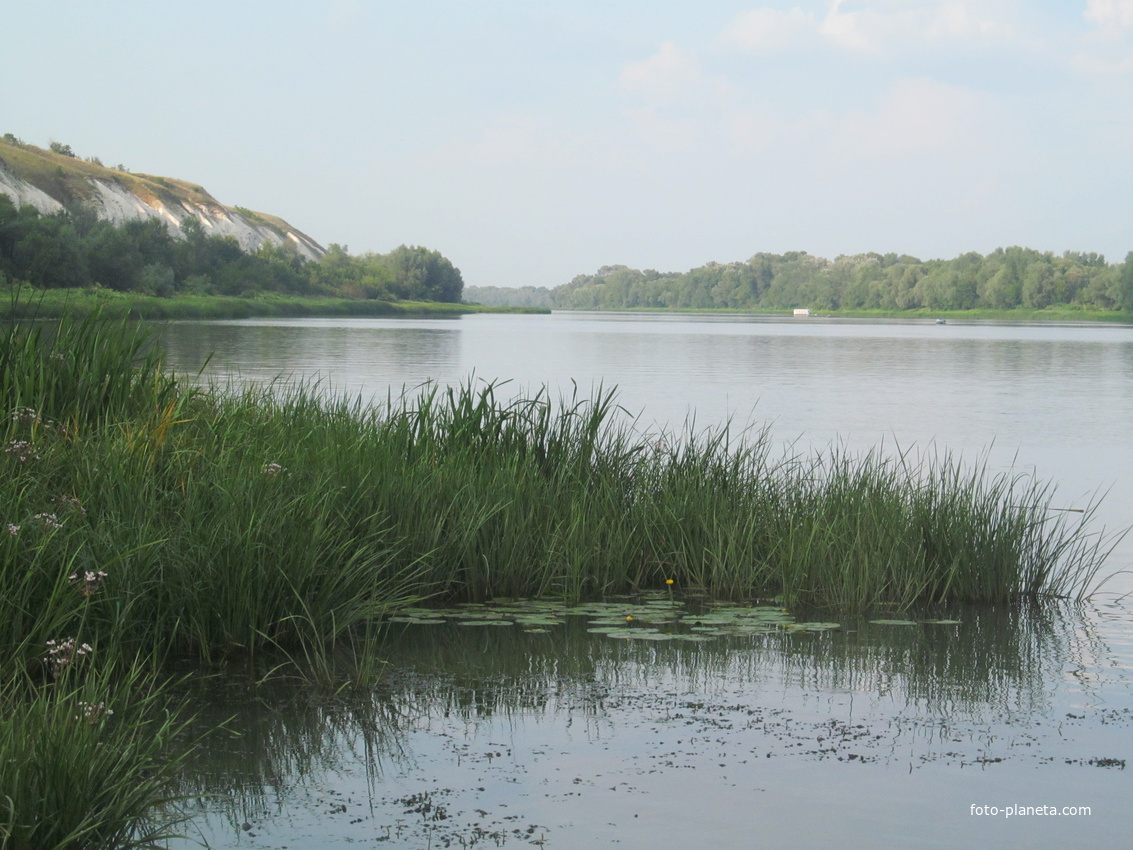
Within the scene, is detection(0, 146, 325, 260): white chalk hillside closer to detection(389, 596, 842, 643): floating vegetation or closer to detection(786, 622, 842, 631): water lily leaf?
detection(389, 596, 842, 643): floating vegetation

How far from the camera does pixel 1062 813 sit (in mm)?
3787

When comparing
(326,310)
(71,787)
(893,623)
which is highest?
(326,310)

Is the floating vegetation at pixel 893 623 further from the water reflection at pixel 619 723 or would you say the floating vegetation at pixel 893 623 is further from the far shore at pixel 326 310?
the far shore at pixel 326 310

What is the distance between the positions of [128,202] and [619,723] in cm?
12323

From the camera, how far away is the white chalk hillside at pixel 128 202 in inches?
3676

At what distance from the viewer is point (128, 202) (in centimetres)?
11706

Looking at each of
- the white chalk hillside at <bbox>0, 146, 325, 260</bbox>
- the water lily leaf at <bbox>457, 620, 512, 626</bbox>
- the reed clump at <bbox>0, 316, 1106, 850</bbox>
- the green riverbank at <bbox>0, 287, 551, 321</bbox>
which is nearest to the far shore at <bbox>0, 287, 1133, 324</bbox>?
the green riverbank at <bbox>0, 287, 551, 321</bbox>

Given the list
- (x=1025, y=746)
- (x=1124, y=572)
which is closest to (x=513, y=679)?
(x=1025, y=746)

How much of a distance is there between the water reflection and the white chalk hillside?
77.2 m

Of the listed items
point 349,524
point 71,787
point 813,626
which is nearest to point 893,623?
point 813,626

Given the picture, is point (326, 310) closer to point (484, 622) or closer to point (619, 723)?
point (484, 622)

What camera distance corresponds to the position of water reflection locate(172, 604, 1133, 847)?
3729 mm

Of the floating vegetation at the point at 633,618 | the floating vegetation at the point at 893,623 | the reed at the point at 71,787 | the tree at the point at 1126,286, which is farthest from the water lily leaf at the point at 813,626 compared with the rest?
the tree at the point at 1126,286

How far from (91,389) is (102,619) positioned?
2.69m
